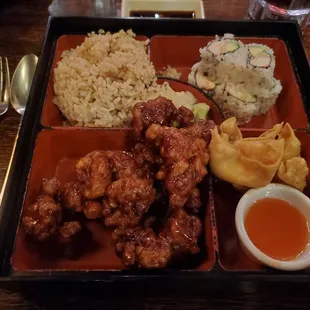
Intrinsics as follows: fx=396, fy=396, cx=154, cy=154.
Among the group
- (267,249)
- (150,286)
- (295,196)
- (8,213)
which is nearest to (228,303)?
(267,249)

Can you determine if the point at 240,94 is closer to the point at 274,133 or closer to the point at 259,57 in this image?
the point at 259,57

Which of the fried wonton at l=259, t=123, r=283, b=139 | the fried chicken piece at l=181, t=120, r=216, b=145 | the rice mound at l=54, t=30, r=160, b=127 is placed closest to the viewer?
the fried chicken piece at l=181, t=120, r=216, b=145

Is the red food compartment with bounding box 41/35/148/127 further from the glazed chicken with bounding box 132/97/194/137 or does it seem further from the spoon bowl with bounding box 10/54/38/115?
the glazed chicken with bounding box 132/97/194/137

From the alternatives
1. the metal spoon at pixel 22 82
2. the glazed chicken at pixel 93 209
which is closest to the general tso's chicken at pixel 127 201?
the glazed chicken at pixel 93 209

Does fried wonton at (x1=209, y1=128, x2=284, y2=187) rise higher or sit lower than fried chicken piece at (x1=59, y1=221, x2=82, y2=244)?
higher

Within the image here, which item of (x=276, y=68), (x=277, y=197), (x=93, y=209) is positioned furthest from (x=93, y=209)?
(x=276, y=68)

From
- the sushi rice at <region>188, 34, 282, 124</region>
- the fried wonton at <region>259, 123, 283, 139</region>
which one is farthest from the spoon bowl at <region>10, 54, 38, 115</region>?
the fried wonton at <region>259, 123, 283, 139</region>
